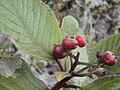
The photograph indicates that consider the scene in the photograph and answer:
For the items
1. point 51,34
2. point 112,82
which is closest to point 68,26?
point 51,34

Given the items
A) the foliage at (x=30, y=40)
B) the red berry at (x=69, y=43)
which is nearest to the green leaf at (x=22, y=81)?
the foliage at (x=30, y=40)

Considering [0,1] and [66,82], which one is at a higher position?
[0,1]

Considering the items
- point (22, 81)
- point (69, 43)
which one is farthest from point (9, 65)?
point (69, 43)

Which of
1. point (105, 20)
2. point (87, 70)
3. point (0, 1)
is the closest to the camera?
point (0, 1)

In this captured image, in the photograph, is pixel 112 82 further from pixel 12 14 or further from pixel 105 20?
pixel 105 20

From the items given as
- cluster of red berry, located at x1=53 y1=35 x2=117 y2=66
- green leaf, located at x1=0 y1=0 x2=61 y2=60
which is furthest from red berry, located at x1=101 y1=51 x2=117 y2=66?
green leaf, located at x1=0 y1=0 x2=61 y2=60

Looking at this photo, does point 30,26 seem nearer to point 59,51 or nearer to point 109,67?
point 59,51
